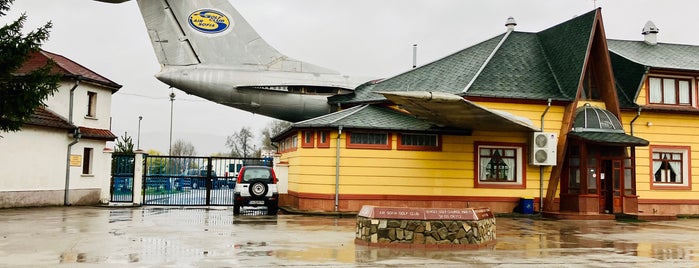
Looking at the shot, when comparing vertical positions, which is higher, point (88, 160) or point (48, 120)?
point (48, 120)

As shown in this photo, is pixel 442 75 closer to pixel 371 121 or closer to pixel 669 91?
pixel 371 121

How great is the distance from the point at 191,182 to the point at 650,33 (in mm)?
20402

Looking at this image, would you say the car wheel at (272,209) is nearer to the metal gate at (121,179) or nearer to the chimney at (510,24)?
the metal gate at (121,179)

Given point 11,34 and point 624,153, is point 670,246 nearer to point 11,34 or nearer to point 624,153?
point 624,153

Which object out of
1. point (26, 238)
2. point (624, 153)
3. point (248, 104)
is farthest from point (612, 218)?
point (26, 238)

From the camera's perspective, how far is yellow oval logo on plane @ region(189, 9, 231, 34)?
2655cm

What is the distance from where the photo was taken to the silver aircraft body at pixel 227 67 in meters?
26.0

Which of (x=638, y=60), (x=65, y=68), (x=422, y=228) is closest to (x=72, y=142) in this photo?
(x=65, y=68)

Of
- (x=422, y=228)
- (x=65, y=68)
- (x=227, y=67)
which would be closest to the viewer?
(x=422, y=228)

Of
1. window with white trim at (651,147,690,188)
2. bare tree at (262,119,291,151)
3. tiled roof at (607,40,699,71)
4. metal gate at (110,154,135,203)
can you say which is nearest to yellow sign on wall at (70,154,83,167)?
metal gate at (110,154,135,203)

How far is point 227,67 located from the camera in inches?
1041

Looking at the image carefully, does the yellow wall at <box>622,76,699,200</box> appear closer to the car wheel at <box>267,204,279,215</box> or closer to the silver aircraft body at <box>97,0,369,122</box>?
the silver aircraft body at <box>97,0,369,122</box>

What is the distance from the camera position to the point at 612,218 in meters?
20.0

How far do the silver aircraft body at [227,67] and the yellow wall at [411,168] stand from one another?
5.78 m
